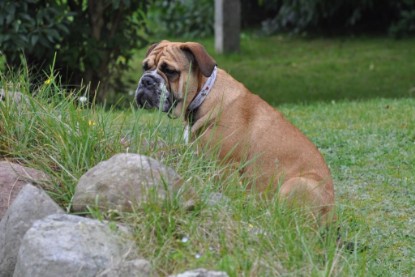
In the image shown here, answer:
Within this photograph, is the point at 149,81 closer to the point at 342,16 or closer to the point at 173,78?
the point at 173,78

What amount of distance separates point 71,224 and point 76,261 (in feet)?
0.82

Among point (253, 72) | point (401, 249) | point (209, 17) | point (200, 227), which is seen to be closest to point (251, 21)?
point (209, 17)

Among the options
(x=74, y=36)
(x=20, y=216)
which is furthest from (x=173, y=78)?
(x=74, y=36)

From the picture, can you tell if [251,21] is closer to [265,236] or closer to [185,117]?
[185,117]

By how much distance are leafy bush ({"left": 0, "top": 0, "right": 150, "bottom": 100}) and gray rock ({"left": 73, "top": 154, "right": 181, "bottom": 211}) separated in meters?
5.27

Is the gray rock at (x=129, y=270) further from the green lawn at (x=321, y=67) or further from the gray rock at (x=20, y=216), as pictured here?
the green lawn at (x=321, y=67)

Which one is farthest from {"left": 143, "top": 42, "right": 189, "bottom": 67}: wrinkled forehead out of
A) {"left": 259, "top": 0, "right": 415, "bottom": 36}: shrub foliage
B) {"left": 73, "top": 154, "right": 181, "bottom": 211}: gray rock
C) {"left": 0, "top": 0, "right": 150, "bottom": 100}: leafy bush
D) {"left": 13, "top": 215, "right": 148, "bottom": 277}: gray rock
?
{"left": 259, "top": 0, "right": 415, "bottom": 36}: shrub foliage

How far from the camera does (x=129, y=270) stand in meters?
4.34

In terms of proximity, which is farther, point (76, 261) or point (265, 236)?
point (265, 236)

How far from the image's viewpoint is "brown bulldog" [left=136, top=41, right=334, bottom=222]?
20.5 ft

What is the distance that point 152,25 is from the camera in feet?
62.6

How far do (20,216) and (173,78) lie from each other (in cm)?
212

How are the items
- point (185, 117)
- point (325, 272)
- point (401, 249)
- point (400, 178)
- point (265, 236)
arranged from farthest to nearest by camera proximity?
point (400, 178), point (185, 117), point (401, 249), point (265, 236), point (325, 272)

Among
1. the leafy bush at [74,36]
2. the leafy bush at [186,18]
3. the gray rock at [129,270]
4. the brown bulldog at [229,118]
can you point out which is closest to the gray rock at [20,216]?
the gray rock at [129,270]
